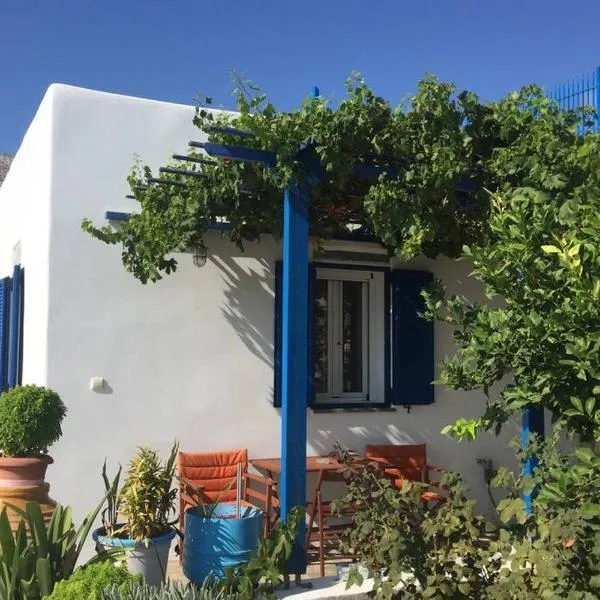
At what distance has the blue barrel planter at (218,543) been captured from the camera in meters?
4.11

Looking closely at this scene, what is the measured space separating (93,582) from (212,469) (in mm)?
2512

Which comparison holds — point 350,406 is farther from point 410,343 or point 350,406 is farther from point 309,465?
point 309,465

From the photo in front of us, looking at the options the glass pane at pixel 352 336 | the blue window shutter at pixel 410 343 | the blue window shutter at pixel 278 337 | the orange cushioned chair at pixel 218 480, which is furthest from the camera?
the glass pane at pixel 352 336

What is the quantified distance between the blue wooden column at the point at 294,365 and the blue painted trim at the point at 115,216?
187 cm

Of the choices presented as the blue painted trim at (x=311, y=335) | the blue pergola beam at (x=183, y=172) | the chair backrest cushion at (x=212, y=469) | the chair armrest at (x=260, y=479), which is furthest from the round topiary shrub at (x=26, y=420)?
the blue painted trim at (x=311, y=335)

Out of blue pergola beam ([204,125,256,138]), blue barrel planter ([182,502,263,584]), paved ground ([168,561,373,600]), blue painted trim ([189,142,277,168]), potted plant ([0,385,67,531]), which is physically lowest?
paved ground ([168,561,373,600])

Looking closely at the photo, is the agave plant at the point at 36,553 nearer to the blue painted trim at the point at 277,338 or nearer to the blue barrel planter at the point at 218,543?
the blue barrel planter at the point at 218,543

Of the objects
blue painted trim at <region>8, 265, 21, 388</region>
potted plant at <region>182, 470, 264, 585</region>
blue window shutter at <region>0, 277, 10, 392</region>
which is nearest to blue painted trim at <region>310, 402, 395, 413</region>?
potted plant at <region>182, 470, 264, 585</region>

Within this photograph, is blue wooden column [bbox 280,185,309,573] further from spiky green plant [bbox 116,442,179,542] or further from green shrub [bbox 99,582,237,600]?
green shrub [bbox 99,582,237,600]

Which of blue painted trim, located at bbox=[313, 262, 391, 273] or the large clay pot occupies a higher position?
blue painted trim, located at bbox=[313, 262, 391, 273]

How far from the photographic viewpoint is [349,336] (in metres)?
6.56

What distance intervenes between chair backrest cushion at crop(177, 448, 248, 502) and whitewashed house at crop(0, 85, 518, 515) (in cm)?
16

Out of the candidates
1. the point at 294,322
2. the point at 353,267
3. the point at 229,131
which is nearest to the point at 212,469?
the point at 294,322

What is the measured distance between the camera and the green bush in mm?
3133
